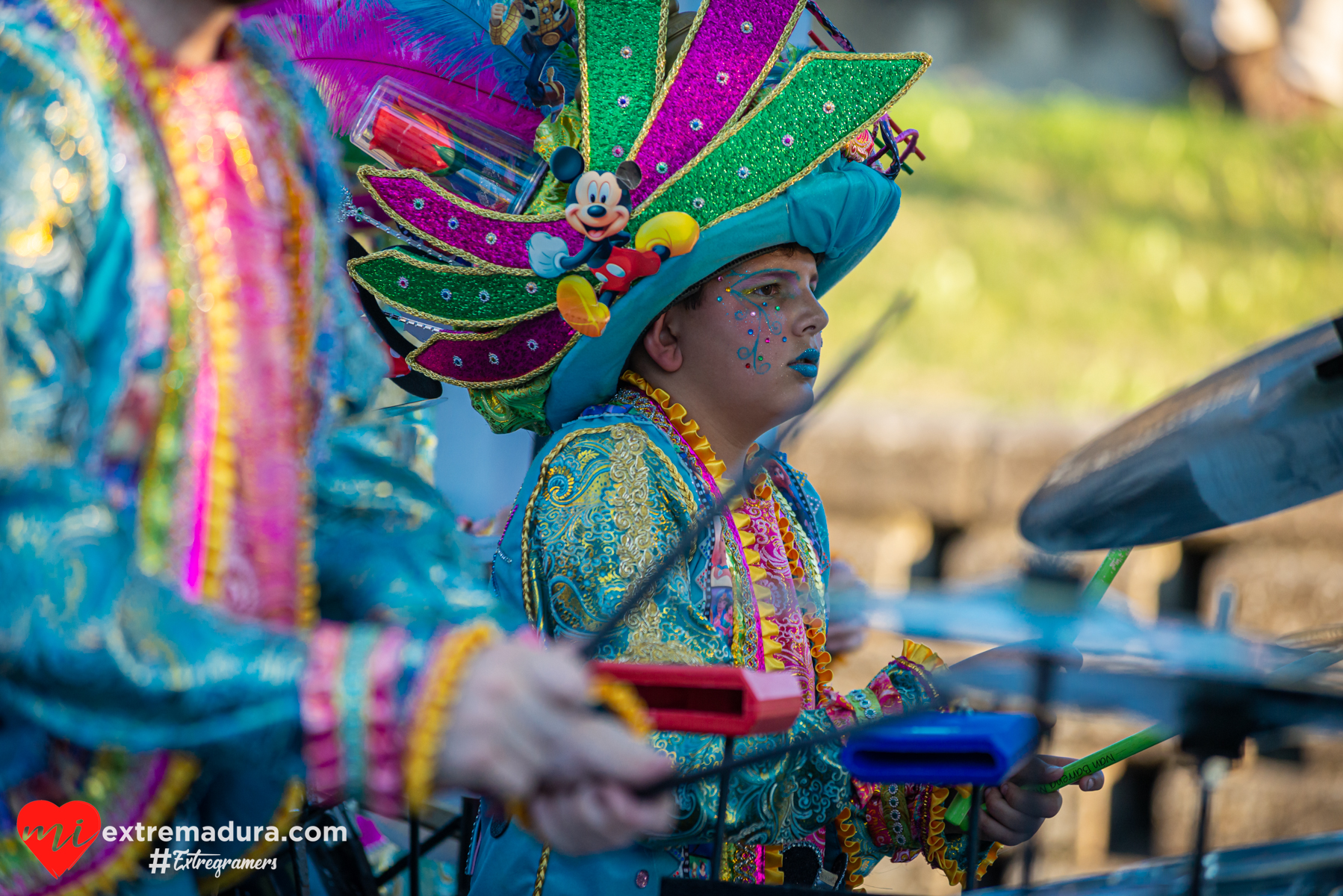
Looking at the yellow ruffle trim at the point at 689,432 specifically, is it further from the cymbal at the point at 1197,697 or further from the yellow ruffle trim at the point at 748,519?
the cymbal at the point at 1197,697

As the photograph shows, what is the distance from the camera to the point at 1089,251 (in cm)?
552

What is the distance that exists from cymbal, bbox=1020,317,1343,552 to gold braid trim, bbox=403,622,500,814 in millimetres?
955

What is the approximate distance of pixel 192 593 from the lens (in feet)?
2.93

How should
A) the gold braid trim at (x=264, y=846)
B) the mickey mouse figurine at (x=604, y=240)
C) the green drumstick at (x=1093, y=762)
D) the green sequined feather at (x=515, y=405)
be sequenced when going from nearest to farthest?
the gold braid trim at (x=264, y=846), the green drumstick at (x=1093, y=762), the mickey mouse figurine at (x=604, y=240), the green sequined feather at (x=515, y=405)

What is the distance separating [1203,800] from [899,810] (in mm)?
720

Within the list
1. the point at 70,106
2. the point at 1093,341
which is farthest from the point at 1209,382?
the point at 1093,341

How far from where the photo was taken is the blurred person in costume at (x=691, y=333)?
1.68m

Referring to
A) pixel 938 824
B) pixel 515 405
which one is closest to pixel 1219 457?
pixel 938 824

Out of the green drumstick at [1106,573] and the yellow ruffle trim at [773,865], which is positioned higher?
the green drumstick at [1106,573]

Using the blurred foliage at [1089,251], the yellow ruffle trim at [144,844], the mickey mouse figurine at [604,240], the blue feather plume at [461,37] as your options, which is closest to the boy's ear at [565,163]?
the mickey mouse figurine at [604,240]

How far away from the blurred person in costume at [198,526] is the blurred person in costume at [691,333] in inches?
26.1

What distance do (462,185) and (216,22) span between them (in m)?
0.97

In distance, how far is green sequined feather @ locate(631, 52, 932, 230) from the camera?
5.90 feet

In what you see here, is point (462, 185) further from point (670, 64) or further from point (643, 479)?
point (643, 479)
